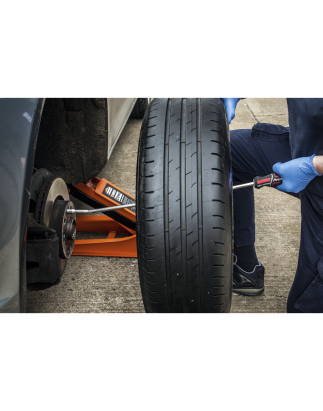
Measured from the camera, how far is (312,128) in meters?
1.32

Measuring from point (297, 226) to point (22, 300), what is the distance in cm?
191

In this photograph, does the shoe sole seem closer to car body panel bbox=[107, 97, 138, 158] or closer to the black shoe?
the black shoe

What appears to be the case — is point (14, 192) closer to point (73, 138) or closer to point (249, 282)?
point (73, 138)

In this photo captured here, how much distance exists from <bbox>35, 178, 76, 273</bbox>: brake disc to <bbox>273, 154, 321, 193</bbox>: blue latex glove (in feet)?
3.14

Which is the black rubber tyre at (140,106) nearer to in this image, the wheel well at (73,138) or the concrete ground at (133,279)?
the concrete ground at (133,279)

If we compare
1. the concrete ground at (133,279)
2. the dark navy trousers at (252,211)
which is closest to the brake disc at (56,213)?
the concrete ground at (133,279)

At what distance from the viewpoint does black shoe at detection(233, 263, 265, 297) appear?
176 cm

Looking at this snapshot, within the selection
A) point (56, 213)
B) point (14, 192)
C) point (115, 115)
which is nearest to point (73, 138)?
point (115, 115)

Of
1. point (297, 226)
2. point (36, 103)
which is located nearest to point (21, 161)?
point (36, 103)

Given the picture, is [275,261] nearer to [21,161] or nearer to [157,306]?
[157,306]

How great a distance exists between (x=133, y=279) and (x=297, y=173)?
3.41 ft

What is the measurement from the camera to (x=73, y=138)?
168 centimetres

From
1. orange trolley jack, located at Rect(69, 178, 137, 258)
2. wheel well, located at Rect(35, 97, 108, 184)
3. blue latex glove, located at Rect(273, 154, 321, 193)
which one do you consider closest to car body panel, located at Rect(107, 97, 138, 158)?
wheel well, located at Rect(35, 97, 108, 184)

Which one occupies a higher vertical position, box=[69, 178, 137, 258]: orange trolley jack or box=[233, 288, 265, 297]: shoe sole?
box=[69, 178, 137, 258]: orange trolley jack
